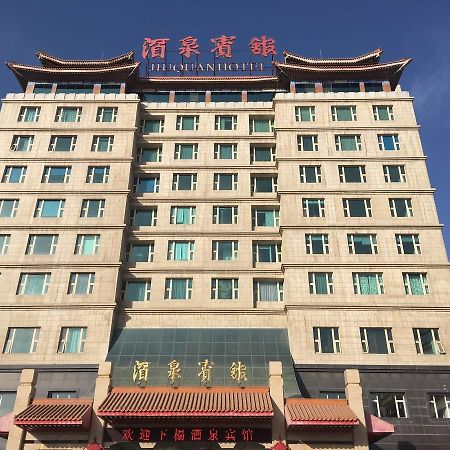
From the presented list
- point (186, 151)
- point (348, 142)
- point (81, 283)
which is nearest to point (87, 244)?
point (81, 283)

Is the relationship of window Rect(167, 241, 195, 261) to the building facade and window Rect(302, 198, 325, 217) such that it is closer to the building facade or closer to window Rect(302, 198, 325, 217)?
the building facade

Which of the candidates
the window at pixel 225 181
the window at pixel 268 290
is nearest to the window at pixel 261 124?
the window at pixel 225 181

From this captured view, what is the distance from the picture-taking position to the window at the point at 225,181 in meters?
35.2

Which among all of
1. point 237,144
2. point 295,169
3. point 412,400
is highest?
point 237,144

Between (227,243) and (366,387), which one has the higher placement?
(227,243)

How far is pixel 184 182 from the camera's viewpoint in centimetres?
3553

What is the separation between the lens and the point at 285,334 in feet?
96.6

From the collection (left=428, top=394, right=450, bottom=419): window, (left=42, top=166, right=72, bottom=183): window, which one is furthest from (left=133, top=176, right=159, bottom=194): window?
(left=428, top=394, right=450, bottom=419): window

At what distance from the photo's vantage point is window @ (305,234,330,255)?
31500 mm

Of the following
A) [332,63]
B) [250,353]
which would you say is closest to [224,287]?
[250,353]

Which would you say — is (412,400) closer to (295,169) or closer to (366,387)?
(366,387)

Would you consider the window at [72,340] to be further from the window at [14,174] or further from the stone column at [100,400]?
the window at [14,174]

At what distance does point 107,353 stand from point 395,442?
54.2 feet

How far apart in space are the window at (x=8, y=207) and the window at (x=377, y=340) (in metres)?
24.0
